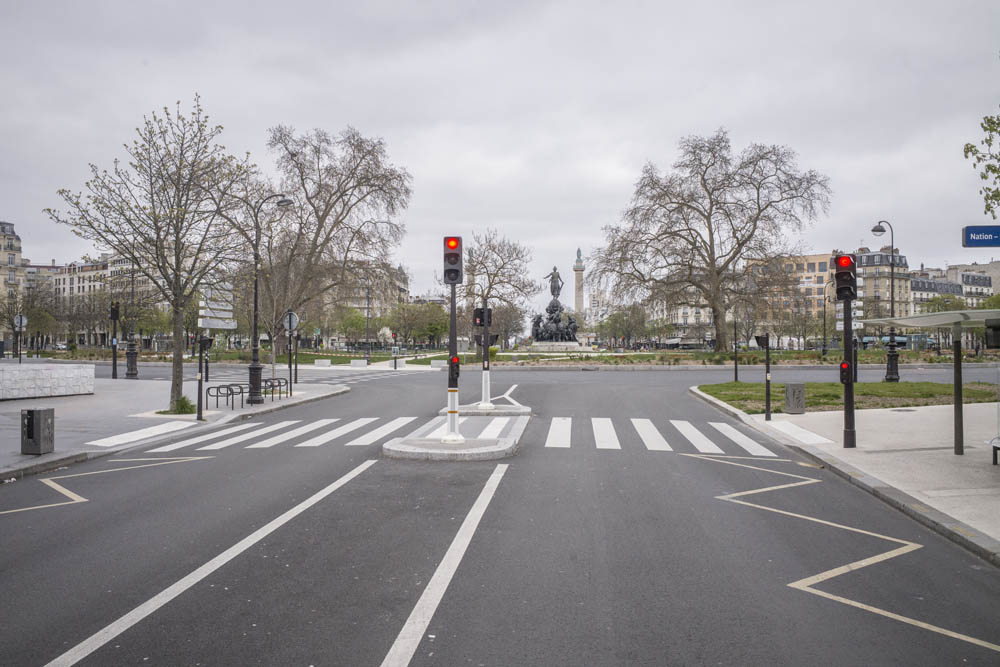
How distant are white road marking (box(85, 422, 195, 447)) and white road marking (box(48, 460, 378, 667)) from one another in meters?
7.31

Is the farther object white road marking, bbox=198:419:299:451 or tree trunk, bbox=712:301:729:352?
tree trunk, bbox=712:301:729:352

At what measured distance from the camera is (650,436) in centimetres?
1308

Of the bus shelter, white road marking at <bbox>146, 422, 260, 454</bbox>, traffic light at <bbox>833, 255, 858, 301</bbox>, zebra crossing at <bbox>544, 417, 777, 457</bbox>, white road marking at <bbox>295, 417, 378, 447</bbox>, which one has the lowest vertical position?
white road marking at <bbox>146, 422, 260, 454</bbox>

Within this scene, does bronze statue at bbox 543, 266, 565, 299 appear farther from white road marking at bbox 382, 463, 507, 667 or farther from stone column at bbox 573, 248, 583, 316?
stone column at bbox 573, 248, 583, 316

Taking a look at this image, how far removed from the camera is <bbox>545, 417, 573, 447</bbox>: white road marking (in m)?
12.1

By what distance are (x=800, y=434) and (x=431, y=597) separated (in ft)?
35.6

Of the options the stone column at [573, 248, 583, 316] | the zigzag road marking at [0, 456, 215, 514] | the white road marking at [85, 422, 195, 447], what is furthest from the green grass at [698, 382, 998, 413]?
the stone column at [573, 248, 583, 316]

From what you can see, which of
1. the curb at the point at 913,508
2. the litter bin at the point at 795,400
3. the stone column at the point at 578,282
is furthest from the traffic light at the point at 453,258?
the stone column at the point at 578,282

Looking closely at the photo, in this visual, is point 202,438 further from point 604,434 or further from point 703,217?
point 703,217

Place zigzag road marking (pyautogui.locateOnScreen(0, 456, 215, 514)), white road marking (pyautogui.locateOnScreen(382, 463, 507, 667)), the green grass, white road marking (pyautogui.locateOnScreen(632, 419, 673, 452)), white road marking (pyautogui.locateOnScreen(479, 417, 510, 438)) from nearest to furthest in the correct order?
white road marking (pyautogui.locateOnScreen(382, 463, 507, 667)), zigzag road marking (pyautogui.locateOnScreen(0, 456, 215, 514)), white road marking (pyautogui.locateOnScreen(632, 419, 673, 452)), white road marking (pyautogui.locateOnScreen(479, 417, 510, 438)), the green grass

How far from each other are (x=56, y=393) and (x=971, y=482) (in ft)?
85.4

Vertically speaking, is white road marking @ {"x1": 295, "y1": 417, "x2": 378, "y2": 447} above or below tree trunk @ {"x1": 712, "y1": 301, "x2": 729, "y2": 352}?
below

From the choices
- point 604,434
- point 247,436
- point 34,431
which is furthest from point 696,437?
point 34,431

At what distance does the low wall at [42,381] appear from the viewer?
20.8 meters
